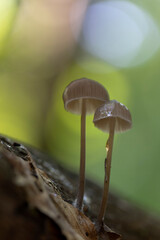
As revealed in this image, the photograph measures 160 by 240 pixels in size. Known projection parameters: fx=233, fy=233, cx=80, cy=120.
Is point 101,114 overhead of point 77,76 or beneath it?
beneath

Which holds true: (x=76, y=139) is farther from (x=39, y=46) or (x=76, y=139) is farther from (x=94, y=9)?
(x=94, y=9)

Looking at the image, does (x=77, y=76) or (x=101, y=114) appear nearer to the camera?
(x=101, y=114)

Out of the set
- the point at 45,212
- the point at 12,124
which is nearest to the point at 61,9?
the point at 12,124

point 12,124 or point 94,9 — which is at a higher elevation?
point 94,9

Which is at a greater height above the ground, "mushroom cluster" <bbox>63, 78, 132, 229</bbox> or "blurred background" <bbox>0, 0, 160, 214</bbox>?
"blurred background" <bbox>0, 0, 160, 214</bbox>

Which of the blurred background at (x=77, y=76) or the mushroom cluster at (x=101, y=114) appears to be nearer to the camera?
the mushroom cluster at (x=101, y=114)

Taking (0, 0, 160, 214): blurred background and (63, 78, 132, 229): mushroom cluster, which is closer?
(63, 78, 132, 229): mushroom cluster

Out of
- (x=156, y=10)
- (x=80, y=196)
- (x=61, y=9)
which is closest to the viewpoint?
(x=80, y=196)

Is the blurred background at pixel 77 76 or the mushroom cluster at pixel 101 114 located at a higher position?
the blurred background at pixel 77 76
